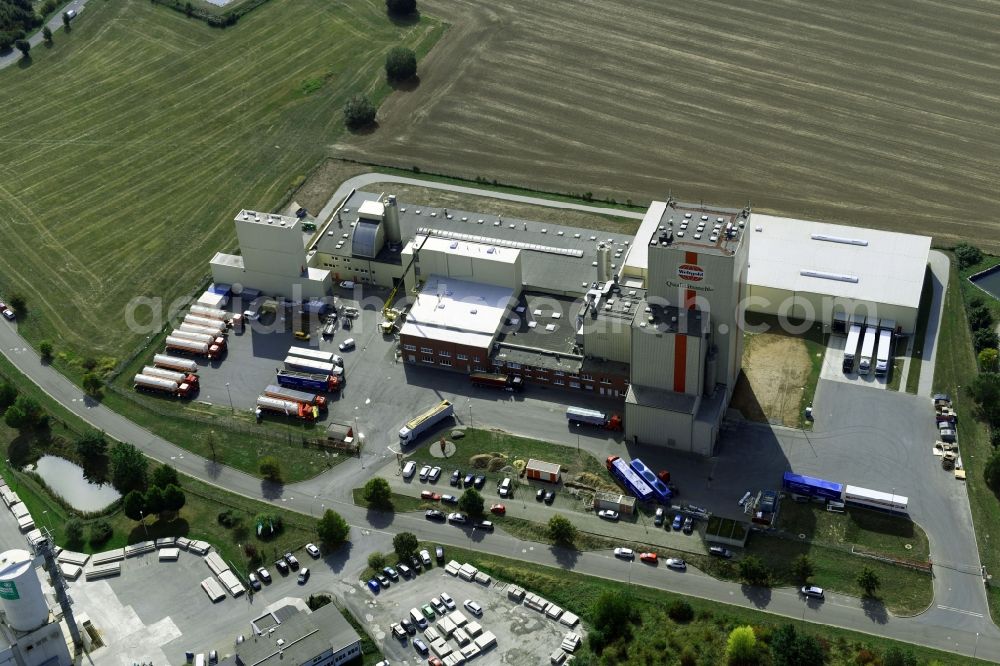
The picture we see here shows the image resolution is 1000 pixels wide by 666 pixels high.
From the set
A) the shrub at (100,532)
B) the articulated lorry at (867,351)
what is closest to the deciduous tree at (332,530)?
the shrub at (100,532)

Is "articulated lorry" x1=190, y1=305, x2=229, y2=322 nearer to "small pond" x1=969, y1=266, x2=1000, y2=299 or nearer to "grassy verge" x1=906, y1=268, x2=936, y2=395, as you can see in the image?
"grassy verge" x1=906, y1=268, x2=936, y2=395

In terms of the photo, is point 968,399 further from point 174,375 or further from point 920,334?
point 174,375

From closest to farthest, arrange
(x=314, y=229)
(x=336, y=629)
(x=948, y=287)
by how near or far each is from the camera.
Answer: (x=336, y=629) < (x=948, y=287) < (x=314, y=229)

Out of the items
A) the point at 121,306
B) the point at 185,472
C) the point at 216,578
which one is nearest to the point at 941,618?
the point at 216,578

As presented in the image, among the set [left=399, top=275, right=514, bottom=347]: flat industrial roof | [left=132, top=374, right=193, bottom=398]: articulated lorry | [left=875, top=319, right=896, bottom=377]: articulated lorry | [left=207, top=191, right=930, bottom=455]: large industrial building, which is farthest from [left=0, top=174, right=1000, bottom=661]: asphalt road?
[left=875, top=319, right=896, bottom=377]: articulated lorry

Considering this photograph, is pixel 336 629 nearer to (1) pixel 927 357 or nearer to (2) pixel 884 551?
(2) pixel 884 551

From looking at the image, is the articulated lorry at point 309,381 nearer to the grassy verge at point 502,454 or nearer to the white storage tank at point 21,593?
the grassy verge at point 502,454

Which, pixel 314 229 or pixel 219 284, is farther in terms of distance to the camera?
pixel 314 229

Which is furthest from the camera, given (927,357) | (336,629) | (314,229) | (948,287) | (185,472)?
(314,229)
